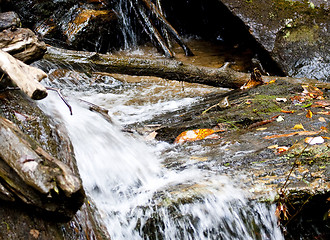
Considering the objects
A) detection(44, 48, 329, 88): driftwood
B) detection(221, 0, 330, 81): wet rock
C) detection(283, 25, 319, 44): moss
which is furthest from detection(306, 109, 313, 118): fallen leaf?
detection(283, 25, 319, 44): moss

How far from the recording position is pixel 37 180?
5.01 feet

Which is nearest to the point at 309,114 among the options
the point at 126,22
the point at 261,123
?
the point at 261,123

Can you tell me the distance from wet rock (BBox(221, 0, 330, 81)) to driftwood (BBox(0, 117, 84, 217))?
5.78m

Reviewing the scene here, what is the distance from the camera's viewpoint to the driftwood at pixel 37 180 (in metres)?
1.52

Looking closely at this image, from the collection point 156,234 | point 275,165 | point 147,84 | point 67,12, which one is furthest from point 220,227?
point 67,12

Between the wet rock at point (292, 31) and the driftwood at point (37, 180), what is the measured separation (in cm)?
578

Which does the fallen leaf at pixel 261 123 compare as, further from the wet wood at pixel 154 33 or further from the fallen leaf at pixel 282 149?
the wet wood at pixel 154 33

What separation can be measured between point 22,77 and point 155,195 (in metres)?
1.37

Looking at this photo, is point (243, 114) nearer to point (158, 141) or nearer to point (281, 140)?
point (281, 140)

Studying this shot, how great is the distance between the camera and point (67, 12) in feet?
25.9

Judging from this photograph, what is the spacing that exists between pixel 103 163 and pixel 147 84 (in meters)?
3.65

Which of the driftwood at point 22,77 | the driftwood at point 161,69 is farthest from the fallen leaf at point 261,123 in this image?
the driftwood at point 22,77

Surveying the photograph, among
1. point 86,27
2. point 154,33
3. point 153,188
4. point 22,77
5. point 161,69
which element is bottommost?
point 153,188

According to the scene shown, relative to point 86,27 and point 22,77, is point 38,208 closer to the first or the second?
point 22,77
